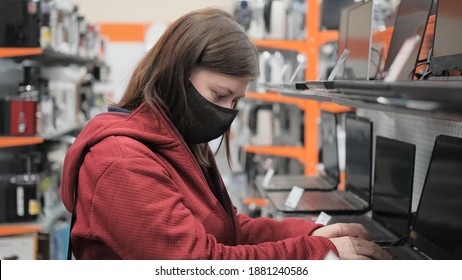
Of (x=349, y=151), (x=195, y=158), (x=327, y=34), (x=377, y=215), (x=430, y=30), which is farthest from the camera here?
(x=327, y=34)

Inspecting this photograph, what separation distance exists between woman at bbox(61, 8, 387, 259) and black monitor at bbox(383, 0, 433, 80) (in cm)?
63

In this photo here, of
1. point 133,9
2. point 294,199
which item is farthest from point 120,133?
point 133,9

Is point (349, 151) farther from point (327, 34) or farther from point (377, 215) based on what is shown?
point (327, 34)

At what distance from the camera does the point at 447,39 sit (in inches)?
70.2

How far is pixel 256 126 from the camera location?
5527 millimetres

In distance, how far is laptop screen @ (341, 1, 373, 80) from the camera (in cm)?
282

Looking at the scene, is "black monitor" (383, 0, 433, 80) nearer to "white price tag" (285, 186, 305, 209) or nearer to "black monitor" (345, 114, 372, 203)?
"black monitor" (345, 114, 372, 203)

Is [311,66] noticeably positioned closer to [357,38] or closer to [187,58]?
[357,38]

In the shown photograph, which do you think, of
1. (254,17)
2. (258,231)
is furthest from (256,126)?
(258,231)

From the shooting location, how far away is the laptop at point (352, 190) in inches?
111

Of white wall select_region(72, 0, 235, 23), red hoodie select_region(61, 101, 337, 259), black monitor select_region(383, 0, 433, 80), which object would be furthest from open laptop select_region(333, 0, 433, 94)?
white wall select_region(72, 0, 235, 23)

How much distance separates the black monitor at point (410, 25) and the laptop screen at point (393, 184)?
0.32 metres

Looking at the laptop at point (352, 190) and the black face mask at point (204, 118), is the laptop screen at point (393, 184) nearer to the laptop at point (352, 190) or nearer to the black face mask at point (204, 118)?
the laptop at point (352, 190)
